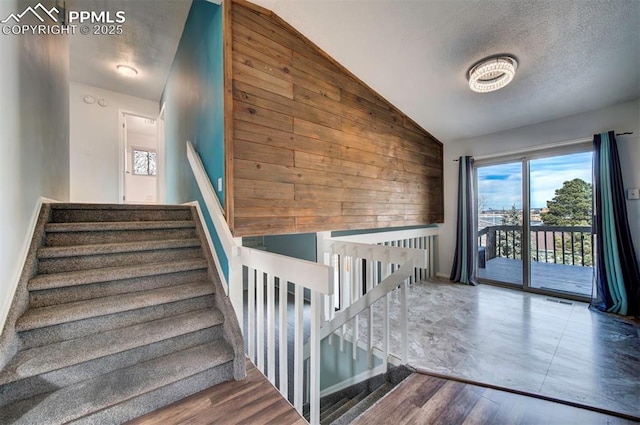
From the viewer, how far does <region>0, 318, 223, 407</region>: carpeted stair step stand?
1.22m

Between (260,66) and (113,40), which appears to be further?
(113,40)

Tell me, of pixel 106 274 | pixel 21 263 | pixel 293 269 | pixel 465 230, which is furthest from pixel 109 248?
pixel 465 230

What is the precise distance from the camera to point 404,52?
7.95ft

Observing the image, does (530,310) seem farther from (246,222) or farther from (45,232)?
(45,232)

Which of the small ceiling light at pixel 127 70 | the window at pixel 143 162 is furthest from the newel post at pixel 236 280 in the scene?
the window at pixel 143 162

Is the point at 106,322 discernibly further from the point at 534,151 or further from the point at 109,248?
the point at 534,151

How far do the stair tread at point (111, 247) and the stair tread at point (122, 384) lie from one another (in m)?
0.85

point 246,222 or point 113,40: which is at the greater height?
point 113,40

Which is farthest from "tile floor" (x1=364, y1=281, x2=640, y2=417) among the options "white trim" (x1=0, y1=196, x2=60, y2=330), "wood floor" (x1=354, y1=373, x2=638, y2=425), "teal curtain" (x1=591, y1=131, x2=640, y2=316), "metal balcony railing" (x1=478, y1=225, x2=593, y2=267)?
"white trim" (x1=0, y1=196, x2=60, y2=330)

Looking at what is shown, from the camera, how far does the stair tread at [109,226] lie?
6.14 ft

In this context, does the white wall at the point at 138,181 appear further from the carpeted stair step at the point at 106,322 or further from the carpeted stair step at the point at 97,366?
the carpeted stair step at the point at 97,366

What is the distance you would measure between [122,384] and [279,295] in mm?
948

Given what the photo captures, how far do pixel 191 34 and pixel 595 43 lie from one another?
3887 mm

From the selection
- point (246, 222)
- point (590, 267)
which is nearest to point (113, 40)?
point (246, 222)
